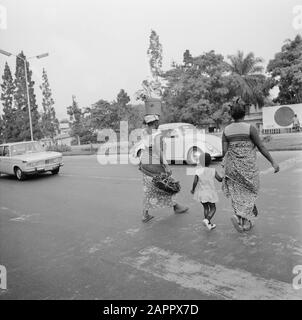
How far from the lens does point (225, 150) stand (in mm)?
4605

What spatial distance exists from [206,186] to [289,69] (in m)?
28.1

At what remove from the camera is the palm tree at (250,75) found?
3822 centimetres

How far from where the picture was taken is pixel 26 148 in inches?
523

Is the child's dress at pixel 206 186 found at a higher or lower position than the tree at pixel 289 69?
lower

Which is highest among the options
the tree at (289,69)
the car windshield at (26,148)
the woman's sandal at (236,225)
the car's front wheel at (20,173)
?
the tree at (289,69)

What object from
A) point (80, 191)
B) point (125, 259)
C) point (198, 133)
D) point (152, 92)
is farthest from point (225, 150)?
point (152, 92)

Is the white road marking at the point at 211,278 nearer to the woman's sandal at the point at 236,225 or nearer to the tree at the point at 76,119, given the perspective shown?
the woman's sandal at the point at 236,225

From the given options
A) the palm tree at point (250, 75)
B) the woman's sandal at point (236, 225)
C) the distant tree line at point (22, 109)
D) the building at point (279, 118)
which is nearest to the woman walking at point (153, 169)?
the woman's sandal at point (236, 225)

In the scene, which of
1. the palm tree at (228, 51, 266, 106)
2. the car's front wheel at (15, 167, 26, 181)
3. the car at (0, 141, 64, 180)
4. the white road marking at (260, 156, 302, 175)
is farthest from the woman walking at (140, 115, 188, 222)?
the palm tree at (228, 51, 266, 106)

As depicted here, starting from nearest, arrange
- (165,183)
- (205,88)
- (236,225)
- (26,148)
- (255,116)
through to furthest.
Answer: (236,225) → (165,183) → (26,148) → (205,88) → (255,116)

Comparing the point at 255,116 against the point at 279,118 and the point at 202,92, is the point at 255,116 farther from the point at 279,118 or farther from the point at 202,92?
the point at 202,92

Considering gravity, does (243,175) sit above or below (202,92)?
below

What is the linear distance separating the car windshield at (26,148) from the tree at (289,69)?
24.2m

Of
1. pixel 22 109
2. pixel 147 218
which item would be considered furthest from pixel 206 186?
pixel 22 109
